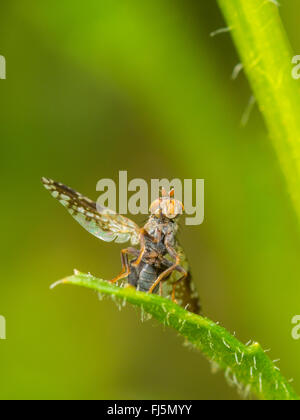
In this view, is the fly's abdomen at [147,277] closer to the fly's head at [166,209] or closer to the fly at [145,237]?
the fly at [145,237]

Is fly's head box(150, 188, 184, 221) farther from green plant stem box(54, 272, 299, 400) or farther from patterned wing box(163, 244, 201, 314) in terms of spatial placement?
green plant stem box(54, 272, 299, 400)

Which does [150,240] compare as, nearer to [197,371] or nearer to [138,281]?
[138,281]

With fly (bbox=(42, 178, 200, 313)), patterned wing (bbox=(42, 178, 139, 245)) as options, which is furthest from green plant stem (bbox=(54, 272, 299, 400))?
patterned wing (bbox=(42, 178, 139, 245))

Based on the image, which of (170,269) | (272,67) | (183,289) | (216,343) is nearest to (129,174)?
(183,289)

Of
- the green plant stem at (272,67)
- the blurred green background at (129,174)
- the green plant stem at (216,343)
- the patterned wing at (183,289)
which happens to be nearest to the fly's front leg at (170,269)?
the patterned wing at (183,289)

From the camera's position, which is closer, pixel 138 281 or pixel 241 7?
pixel 241 7
